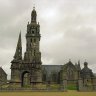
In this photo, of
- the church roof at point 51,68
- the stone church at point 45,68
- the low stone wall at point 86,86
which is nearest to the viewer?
the low stone wall at point 86,86

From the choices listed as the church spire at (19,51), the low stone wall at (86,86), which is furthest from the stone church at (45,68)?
the low stone wall at (86,86)

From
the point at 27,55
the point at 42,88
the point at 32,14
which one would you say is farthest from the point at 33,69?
the point at 32,14

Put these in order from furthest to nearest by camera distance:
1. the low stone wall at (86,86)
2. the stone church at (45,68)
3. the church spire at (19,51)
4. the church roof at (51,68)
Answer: the church roof at (51,68), the stone church at (45,68), the low stone wall at (86,86), the church spire at (19,51)

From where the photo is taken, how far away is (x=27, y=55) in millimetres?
94438

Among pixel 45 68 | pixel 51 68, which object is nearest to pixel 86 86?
pixel 51 68

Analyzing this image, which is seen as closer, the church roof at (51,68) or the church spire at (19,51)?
the church spire at (19,51)

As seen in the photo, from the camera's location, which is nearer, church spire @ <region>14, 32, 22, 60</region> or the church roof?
church spire @ <region>14, 32, 22, 60</region>

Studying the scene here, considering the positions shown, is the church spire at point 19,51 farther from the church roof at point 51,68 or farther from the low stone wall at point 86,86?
the church roof at point 51,68

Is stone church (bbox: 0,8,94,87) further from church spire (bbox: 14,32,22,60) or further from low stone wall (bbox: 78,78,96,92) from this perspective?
low stone wall (bbox: 78,78,96,92)

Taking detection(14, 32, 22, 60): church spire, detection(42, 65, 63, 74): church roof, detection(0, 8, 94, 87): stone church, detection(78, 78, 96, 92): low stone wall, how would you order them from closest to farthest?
detection(14, 32, 22, 60): church spire < detection(78, 78, 96, 92): low stone wall < detection(0, 8, 94, 87): stone church < detection(42, 65, 63, 74): church roof

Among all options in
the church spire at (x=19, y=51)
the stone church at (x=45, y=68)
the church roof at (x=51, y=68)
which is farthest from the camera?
the church roof at (x=51, y=68)

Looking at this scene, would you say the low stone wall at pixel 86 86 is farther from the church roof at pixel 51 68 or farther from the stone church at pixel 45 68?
the church roof at pixel 51 68

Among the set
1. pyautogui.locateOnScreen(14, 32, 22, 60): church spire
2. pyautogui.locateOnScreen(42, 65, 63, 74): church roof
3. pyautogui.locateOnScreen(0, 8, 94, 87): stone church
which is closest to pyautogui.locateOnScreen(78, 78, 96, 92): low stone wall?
pyautogui.locateOnScreen(0, 8, 94, 87): stone church

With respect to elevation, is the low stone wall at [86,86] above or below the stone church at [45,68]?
below
